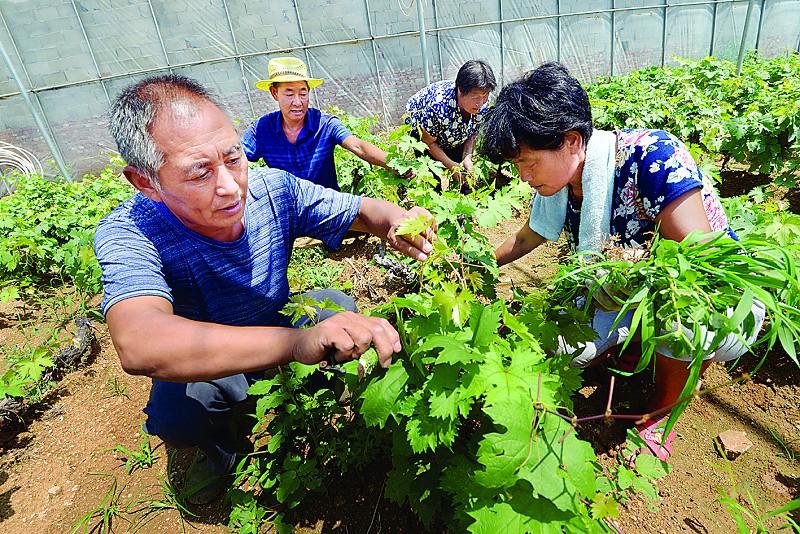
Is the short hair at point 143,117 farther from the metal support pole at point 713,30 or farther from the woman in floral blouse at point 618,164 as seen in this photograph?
the metal support pole at point 713,30

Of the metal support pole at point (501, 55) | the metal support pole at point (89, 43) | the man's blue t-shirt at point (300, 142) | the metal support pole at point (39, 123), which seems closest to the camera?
the man's blue t-shirt at point (300, 142)

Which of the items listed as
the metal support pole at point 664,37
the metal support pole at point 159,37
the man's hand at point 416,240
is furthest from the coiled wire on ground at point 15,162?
the metal support pole at point 664,37

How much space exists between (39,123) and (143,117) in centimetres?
932

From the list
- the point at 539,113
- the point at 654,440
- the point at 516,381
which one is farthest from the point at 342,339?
the point at 654,440

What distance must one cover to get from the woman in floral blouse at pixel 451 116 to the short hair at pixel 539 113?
2262mm

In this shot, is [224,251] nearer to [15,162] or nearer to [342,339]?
[342,339]

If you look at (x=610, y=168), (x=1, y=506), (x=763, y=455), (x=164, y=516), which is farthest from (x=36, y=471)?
(x=763, y=455)

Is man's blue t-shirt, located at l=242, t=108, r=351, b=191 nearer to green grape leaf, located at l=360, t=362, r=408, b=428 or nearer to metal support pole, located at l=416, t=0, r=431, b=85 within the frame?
green grape leaf, located at l=360, t=362, r=408, b=428

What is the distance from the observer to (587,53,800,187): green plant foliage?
443cm

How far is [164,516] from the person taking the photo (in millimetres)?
2234

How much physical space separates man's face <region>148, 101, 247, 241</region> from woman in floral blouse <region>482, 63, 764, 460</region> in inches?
43.6

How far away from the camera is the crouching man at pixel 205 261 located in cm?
131

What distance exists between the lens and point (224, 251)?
1887 millimetres

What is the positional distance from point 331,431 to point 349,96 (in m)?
9.02
